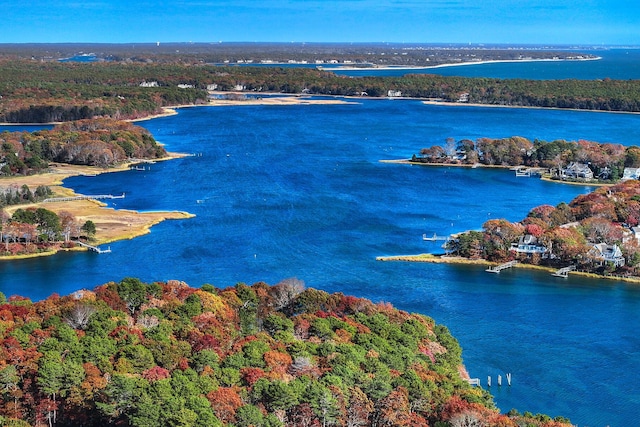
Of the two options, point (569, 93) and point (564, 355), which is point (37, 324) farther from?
point (569, 93)

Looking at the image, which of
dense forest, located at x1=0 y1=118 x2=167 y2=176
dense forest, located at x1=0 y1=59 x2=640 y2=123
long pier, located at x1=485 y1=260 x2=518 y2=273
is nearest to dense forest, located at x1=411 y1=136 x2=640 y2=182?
dense forest, located at x1=0 y1=118 x2=167 y2=176

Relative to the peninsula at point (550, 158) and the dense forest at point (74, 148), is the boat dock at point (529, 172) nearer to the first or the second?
the peninsula at point (550, 158)

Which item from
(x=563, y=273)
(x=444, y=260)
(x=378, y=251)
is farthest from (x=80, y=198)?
(x=563, y=273)

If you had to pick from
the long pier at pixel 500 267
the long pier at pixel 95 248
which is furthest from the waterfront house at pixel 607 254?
the long pier at pixel 95 248

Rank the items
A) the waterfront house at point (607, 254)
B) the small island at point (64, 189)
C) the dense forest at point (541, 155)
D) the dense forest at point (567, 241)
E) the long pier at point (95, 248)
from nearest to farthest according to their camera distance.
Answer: the waterfront house at point (607, 254)
the dense forest at point (567, 241)
the long pier at point (95, 248)
the small island at point (64, 189)
the dense forest at point (541, 155)

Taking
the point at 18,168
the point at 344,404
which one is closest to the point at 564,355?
the point at 344,404

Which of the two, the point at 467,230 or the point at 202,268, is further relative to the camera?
the point at 467,230

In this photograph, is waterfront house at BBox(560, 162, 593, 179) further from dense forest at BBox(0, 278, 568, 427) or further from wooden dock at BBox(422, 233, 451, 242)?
dense forest at BBox(0, 278, 568, 427)
